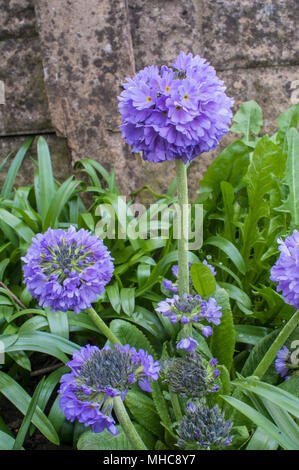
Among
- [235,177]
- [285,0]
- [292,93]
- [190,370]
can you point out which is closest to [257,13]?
[285,0]

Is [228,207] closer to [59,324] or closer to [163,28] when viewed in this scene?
[59,324]

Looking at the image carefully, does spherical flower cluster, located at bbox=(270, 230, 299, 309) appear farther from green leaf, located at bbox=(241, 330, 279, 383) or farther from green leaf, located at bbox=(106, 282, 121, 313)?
green leaf, located at bbox=(106, 282, 121, 313)

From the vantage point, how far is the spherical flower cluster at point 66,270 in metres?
1.04

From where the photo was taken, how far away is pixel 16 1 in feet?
8.39

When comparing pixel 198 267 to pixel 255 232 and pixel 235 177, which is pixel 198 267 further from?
pixel 235 177

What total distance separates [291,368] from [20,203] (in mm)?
1572

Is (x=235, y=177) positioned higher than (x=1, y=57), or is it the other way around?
(x=1, y=57)

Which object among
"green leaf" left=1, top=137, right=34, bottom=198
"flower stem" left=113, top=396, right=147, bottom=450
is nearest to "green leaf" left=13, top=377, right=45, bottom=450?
"flower stem" left=113, top=396, right=147, bottom=450

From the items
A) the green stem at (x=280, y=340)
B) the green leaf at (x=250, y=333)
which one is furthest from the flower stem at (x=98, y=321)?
the green leaf at (x=250, y=333)

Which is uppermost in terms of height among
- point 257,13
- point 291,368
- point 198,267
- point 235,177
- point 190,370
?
point 257,13

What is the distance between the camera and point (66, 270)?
3.41 feet

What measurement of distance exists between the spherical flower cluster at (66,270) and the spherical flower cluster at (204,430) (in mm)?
368

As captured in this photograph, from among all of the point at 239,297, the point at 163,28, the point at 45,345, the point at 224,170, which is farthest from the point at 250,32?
the point at 45,345

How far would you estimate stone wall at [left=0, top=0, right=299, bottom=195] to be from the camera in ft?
7.80
